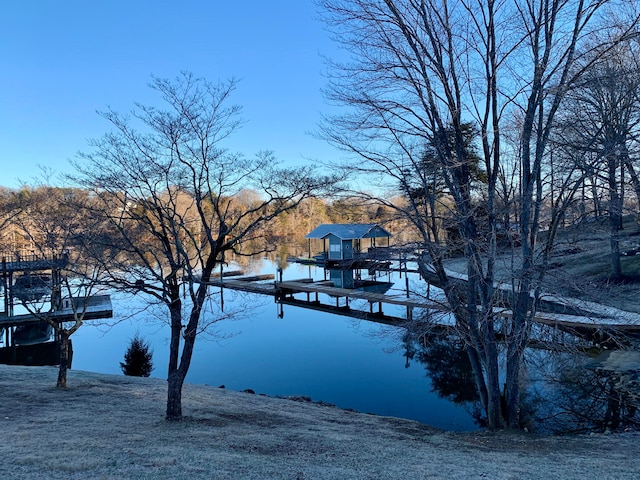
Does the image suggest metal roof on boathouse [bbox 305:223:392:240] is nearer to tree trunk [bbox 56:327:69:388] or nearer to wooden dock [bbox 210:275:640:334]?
wooden dock [bbox 210:275:640:334]

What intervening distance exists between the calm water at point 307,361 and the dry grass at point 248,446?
2566 millimetres

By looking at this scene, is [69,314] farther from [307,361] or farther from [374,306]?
[374,306]

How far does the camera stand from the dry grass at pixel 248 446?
404 cm

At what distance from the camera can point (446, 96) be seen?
24.5ft

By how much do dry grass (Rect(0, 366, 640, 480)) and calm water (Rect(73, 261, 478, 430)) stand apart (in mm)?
2566

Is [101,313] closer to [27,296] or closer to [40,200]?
[27,296]

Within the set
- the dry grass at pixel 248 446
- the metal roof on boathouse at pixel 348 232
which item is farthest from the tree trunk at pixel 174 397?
the metal roof on boathouse at pixel 348 232

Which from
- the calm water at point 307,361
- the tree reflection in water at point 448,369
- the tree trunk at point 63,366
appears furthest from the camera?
the calm water at point 307,361

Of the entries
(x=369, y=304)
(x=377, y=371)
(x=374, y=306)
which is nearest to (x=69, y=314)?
(x=369, y=304)

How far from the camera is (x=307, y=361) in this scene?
1466 centimetres

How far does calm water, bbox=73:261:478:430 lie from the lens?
35.2 feet

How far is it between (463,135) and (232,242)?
181 inches

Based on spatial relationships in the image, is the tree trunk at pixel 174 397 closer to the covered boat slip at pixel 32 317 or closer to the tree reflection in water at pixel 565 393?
the tree reflection in water at pixel 565 393

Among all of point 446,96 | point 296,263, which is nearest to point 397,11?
point 446,96
